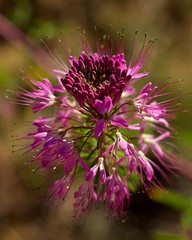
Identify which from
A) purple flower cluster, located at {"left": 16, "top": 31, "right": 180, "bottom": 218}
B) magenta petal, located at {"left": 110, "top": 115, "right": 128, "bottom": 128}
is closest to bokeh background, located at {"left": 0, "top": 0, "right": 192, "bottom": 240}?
purple flower cluster, located at {"left": 16, "top": 31, "right": 180, "bottom": 218}

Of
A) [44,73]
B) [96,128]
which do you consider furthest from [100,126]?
[44,73]

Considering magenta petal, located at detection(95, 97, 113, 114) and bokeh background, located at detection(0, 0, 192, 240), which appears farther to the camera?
bokeh background, located at detection(0, 0, 192, 240)

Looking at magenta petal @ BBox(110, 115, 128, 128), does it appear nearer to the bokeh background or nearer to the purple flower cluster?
the purple flower cluster

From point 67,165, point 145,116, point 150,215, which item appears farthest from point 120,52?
point 150,215

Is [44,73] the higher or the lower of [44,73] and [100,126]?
the higher

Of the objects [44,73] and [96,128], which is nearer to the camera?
[96,128]

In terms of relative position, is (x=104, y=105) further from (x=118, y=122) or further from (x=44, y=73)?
(x=44, y=73)

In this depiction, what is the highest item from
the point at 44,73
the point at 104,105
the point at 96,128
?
the point at 44,73

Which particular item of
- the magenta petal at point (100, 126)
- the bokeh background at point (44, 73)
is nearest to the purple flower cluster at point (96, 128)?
the magenta petal at point (100, 126)

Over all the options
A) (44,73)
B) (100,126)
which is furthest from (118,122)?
(44,73)

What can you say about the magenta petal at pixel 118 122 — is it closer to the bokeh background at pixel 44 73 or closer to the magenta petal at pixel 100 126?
the magenta petal at pixel 100 126
